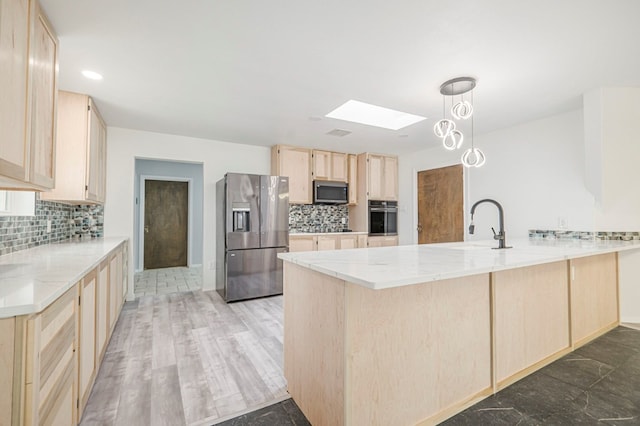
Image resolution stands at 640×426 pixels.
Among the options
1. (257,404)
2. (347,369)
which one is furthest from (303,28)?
(257,404)

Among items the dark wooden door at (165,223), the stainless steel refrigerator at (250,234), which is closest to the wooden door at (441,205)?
the stainless steel refrigerator at (250,234)

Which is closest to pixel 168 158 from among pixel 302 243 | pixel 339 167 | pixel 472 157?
pixel 302 243

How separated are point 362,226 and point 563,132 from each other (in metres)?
2.99

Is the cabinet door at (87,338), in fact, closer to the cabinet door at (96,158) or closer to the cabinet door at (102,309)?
the cabinet door at (102,309)

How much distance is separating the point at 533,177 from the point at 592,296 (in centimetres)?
158

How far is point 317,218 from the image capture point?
17.4 feet

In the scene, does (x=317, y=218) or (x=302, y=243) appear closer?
(x=302, y=243)

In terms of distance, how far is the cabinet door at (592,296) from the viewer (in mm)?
2348

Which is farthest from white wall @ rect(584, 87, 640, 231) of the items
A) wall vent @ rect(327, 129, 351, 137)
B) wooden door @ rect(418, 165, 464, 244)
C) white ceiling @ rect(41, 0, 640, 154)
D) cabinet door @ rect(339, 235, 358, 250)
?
cabinet door @ rect(339, 235, 358, 250)

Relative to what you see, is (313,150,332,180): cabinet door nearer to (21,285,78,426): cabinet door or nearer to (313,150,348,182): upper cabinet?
(313,150,348,182): upper cabinet

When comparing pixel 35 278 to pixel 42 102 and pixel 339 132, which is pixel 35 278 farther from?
pixel 339 132

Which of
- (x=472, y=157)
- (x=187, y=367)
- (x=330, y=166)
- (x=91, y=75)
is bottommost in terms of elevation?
(x=187, y=367)

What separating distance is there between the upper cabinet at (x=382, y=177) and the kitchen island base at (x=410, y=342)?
3.28 m

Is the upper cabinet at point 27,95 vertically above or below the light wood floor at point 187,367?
above
